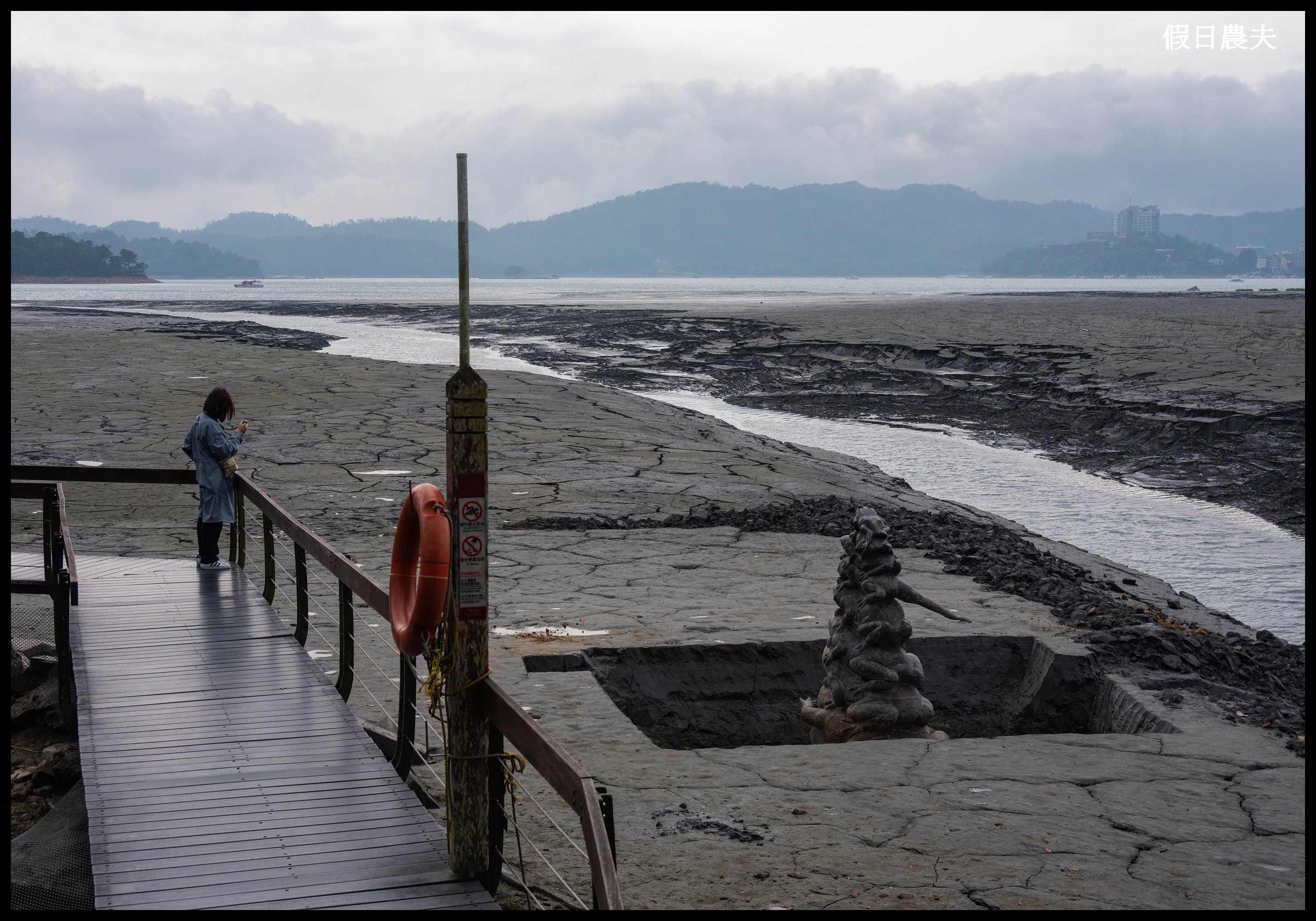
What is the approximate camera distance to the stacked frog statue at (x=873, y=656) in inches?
223

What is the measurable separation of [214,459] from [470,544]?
5.10m

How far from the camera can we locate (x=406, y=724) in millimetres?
4570

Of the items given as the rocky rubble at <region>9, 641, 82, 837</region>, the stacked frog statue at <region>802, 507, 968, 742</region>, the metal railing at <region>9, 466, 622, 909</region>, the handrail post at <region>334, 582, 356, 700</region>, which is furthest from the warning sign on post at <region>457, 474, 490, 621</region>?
the stacked frog statue at <region>802, 507, 968, 742</region>

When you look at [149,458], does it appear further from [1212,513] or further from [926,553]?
[1212,513]

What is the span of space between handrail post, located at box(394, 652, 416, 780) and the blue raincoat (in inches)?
146

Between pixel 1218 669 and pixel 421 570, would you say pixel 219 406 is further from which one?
pixel 1218 669

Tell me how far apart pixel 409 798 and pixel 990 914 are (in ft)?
6.71

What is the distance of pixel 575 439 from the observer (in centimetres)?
1571

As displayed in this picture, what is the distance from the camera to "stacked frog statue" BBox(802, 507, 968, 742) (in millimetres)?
5676

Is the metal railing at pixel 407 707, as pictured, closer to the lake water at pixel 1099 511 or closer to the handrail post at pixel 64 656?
the handrail post at pixel 64 656

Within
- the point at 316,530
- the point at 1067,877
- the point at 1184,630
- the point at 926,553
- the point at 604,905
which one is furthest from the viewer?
the point at 316,530

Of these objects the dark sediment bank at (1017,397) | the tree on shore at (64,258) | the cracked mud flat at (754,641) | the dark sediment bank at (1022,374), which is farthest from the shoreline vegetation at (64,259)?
the cracked mud flat at (754,641)

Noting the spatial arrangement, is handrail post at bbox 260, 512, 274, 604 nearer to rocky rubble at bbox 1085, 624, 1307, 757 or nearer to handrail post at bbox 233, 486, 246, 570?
handrail post at bbox 233, 486, 246, 570

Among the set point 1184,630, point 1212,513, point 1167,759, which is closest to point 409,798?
point 1167,759
